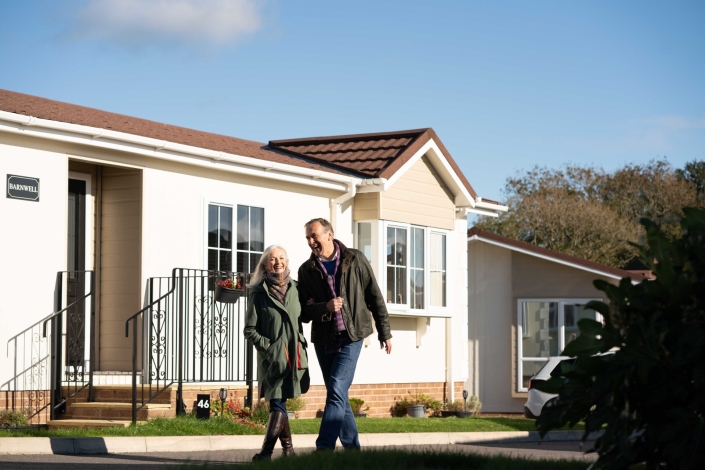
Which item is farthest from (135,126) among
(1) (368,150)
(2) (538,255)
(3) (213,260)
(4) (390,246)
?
(2) (538,255)

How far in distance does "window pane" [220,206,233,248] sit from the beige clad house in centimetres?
876

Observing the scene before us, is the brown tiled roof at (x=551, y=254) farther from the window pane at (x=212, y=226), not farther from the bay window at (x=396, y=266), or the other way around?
the window pane at (x=212, y=226)

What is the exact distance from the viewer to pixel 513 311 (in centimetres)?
2328

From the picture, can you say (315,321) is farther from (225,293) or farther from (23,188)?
(23,188)

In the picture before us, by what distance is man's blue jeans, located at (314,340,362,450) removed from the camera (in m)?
8.03

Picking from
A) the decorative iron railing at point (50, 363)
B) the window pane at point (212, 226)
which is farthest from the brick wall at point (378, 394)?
the decorative iron railing at point (50, 363)

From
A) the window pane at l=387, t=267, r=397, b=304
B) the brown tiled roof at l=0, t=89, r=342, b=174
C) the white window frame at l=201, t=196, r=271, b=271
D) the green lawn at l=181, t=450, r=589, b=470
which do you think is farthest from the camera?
the window pane at l=387, t=267, r=397, b=304

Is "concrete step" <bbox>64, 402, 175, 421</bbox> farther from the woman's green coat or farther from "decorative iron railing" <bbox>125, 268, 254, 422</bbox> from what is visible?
the woman's green coat

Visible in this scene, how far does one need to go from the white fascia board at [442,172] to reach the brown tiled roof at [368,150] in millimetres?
72

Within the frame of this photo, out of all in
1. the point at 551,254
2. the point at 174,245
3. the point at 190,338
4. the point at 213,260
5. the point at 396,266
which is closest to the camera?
the point at 190,338

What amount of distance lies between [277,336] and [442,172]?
10316mm

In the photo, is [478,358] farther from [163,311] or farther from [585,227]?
[585,227]

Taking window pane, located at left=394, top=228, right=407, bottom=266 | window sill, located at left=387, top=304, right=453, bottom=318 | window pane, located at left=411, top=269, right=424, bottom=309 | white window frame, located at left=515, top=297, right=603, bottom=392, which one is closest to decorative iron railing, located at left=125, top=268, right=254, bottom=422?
window sill, located at left=387, top=304, right=453, bottom=318

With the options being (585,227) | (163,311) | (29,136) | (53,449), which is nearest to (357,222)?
(163,311)
